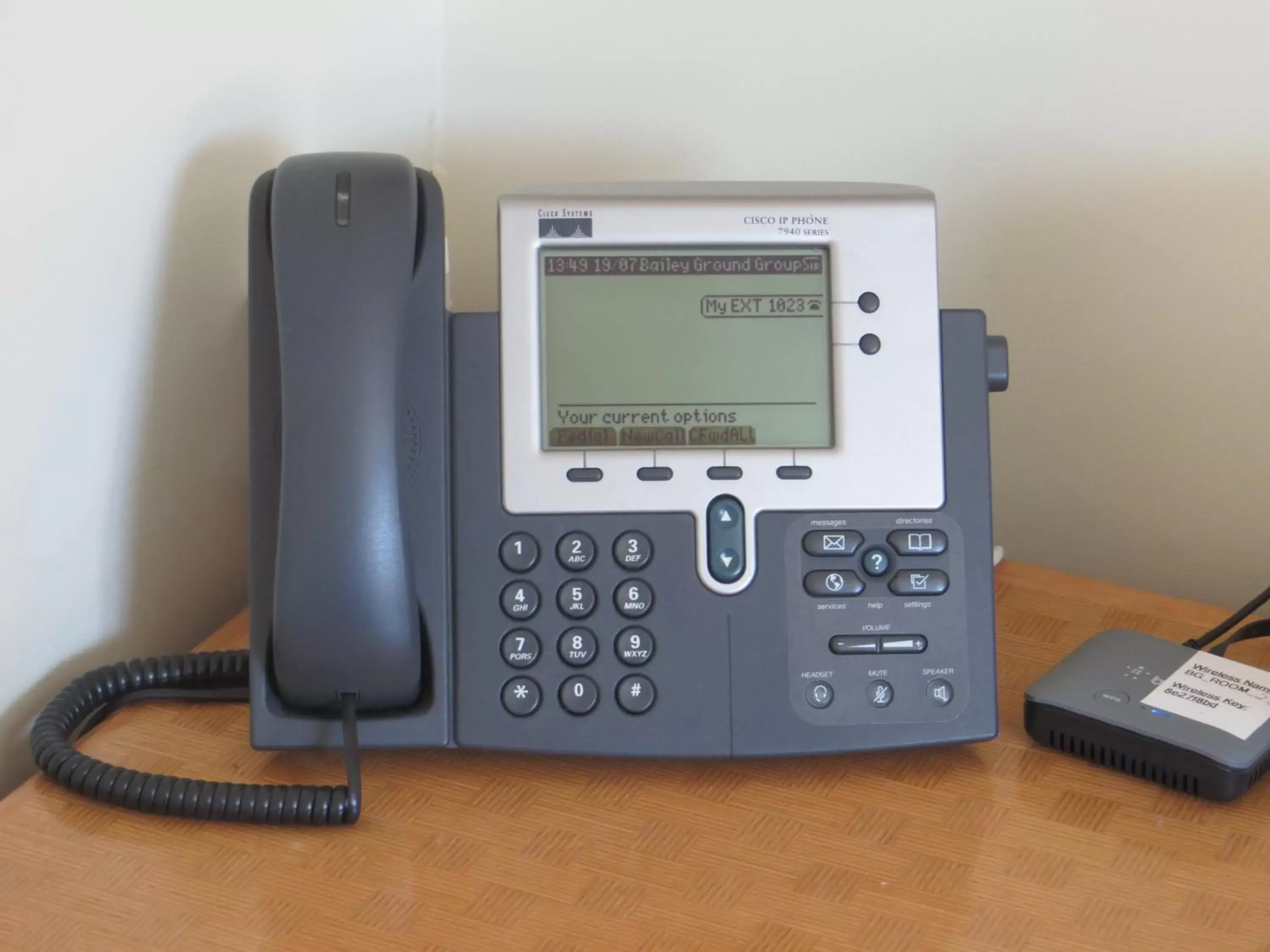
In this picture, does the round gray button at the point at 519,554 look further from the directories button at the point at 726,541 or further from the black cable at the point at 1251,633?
the black cable at the point at 1251,633

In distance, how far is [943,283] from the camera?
2.74 feet

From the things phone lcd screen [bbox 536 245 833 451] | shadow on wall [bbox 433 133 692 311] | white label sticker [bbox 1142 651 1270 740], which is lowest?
white label sticker [bbox 1142 651 1270 740]

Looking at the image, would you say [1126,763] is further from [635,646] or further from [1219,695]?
[635,646]

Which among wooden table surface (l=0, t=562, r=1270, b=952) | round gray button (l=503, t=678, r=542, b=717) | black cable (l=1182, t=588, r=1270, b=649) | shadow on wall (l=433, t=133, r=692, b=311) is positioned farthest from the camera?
shadow on wall (l=433, t=133, r=692, b=311)

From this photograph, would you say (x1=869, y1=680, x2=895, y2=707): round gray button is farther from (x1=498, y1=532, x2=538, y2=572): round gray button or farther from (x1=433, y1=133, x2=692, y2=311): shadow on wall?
(x1=433, y1=133, x2=692, y2=311): shadow on wall

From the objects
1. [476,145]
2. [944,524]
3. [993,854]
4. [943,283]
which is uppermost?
[476,145]

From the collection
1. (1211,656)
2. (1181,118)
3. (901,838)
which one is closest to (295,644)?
(901,838)

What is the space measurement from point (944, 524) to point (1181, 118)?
1.03 feet

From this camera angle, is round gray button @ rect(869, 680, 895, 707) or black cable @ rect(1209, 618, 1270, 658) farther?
black cable @ rect(1209, 618, 1270, 658)

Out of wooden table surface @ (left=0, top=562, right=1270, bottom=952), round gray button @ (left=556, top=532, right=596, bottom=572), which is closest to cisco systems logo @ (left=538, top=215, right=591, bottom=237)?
round gray button @ (left=556, top=532, right=596, bottom=572)

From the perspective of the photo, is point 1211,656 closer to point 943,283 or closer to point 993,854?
point 993,854

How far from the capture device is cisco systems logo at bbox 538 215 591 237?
0.62 m

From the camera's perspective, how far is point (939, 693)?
0.60m

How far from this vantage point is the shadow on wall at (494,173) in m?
0.88
